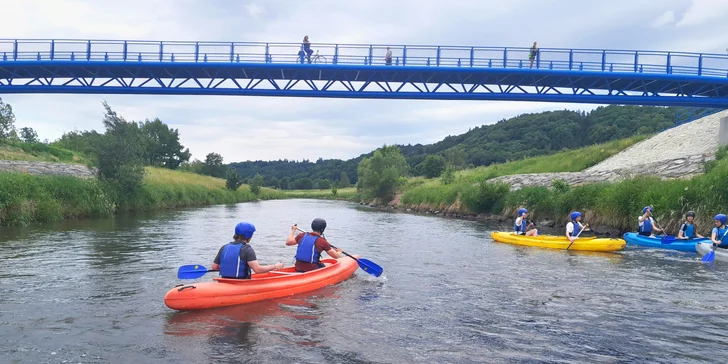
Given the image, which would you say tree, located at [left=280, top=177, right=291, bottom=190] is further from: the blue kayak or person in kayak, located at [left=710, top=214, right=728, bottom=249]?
person in kayak, located at [left=710, top=214, right=728, bottom=249]

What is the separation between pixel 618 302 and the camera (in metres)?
8.53

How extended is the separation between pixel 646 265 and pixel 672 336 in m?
6.43

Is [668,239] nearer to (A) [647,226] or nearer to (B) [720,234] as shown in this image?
(A) [647,226]

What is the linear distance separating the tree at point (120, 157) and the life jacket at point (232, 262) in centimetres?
2171

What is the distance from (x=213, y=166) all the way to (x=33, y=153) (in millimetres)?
49579

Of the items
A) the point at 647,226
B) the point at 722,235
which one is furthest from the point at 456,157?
the point at 722,235

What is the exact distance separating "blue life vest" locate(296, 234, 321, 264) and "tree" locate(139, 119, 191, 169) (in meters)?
76.4

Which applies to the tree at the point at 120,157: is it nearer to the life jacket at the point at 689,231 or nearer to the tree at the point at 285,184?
the life jacket at the point at 689,231

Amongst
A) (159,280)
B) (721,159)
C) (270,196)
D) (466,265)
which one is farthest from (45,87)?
(270,196)

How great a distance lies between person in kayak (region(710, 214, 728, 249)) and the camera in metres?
13.0

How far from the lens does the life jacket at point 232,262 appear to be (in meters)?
8.02

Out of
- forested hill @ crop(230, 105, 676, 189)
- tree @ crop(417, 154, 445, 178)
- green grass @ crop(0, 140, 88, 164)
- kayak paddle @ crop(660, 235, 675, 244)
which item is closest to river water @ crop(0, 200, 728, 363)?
kayak paddle @ crop(660, 235, 675, 244)

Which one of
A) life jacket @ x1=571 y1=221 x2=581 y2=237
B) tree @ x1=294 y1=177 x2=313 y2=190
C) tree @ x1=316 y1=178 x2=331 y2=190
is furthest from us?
tree @ x1=294 y1=177 x2=313 y2=190

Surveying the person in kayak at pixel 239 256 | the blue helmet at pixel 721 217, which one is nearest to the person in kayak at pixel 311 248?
the person in kayak at pixel 239 256
